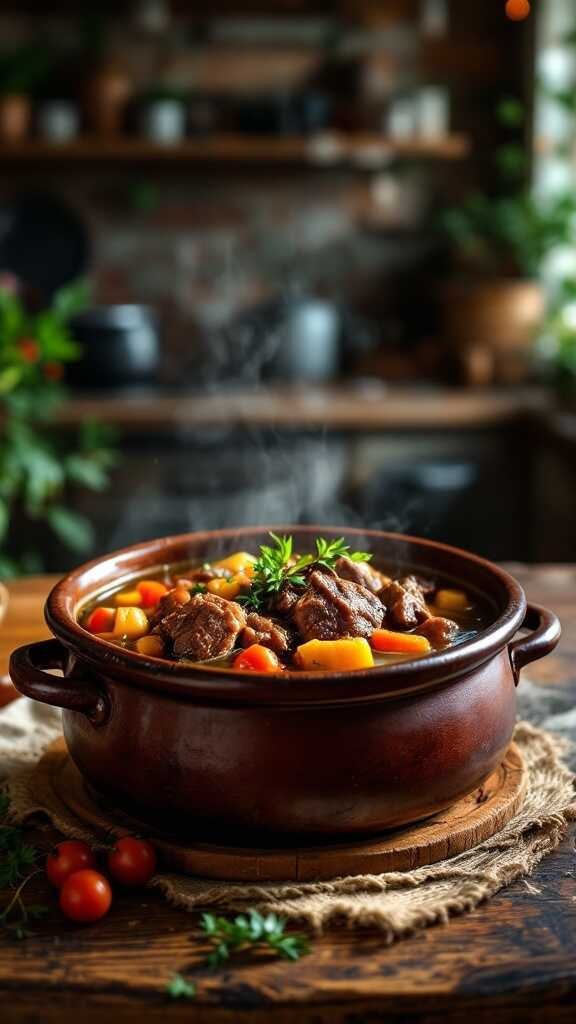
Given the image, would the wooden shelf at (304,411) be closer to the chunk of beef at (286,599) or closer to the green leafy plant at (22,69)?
the green leafy plant at (22,69)

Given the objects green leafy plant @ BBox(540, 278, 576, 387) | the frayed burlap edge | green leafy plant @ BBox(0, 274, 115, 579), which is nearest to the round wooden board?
the frayed burlap edge

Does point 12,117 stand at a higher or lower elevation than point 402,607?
higher

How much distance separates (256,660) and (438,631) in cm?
32

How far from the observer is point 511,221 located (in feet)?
17.7

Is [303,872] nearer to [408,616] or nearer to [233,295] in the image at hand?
[408,616]

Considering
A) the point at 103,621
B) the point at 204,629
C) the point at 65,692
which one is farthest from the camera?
the point at 103,621

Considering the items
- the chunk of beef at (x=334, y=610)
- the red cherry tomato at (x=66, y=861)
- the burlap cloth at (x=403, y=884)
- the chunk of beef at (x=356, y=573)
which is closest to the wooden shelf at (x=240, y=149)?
the chunk of beef at (x=356, y=573)

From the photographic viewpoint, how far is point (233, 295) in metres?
6.15

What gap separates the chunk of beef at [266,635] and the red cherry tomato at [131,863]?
0.32 metres

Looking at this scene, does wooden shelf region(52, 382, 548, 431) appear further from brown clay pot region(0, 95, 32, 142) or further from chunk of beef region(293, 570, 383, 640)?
chunk of beef region(293, 570, 383, 640)

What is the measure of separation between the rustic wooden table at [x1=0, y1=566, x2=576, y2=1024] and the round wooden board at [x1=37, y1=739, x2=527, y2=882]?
0.08m

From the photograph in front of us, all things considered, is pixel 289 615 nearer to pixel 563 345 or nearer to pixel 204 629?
pixel 204 629

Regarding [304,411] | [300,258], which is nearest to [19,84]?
[300,258]

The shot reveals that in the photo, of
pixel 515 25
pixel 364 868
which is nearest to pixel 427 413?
pixel 515 25
